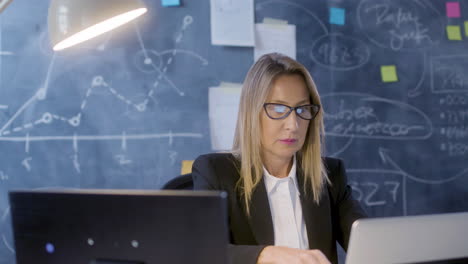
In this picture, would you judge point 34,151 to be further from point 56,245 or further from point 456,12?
point 456,12

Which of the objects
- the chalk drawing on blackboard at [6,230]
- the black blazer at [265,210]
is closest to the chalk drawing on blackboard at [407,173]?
the black blazer at [265,210]

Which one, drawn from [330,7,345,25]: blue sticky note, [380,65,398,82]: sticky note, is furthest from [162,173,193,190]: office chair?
[380,65,398,82]: sticky note

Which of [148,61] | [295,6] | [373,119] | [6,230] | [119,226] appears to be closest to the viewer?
[119,226]

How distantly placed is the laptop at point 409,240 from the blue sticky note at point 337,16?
1.89 metres

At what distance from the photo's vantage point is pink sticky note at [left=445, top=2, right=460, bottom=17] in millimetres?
2643

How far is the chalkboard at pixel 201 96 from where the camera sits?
208 cm

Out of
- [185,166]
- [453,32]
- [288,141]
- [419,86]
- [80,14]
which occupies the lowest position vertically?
[185,166]

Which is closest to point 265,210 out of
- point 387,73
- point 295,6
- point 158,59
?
point 158,59

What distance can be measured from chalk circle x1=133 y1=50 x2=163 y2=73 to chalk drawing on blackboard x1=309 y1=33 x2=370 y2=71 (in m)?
0.86

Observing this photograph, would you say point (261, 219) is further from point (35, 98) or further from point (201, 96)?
point (35, 98)

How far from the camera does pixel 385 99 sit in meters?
2.57

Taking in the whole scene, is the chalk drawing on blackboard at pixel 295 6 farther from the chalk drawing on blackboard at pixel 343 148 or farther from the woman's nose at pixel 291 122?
the woman's nose at pixel 291 122

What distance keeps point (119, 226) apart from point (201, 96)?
1.64 meters

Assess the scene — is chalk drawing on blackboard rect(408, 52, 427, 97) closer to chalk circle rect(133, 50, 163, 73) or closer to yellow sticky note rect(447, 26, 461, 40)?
yellow sticky note rect(447, 26, 461, 40)
